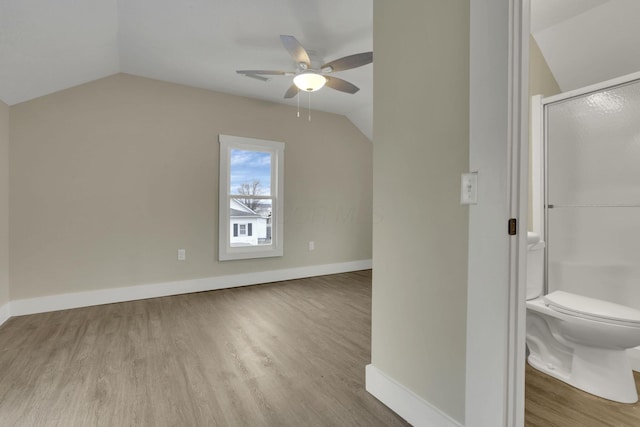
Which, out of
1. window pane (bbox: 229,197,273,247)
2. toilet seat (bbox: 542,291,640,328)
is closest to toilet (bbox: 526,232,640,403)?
toilet seat (bbox: 542,291,640,328)

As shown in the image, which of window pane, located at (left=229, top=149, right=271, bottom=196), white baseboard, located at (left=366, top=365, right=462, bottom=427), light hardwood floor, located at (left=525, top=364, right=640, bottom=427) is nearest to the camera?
white baseboard, located at (left=366, top=365, right=462, bottom=427)

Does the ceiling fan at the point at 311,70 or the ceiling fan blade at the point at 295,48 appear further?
the ceiling fan at the point at 311,70

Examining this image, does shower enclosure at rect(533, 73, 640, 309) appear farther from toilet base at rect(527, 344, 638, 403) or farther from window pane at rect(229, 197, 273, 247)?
window pane at rect(229, 197, 273, 247)

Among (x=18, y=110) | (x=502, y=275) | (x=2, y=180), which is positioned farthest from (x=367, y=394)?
(x=18, y=110)

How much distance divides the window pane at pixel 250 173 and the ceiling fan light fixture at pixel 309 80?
1.66m

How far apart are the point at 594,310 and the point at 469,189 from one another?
4.27 ft

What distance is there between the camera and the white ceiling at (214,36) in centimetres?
217

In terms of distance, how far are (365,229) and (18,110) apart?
4524 millimetres

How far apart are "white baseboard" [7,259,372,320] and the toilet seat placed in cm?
314

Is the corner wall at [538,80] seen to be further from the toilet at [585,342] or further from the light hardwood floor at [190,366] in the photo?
the light hardwood floor at [190,366]

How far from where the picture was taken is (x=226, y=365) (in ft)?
6.61

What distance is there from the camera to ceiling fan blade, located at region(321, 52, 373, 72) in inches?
94.4

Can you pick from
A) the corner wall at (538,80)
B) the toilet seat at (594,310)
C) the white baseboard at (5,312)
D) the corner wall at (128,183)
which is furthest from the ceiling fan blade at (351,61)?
the white baseboard at (5,312)

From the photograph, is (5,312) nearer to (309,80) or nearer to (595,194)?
(309,80)
